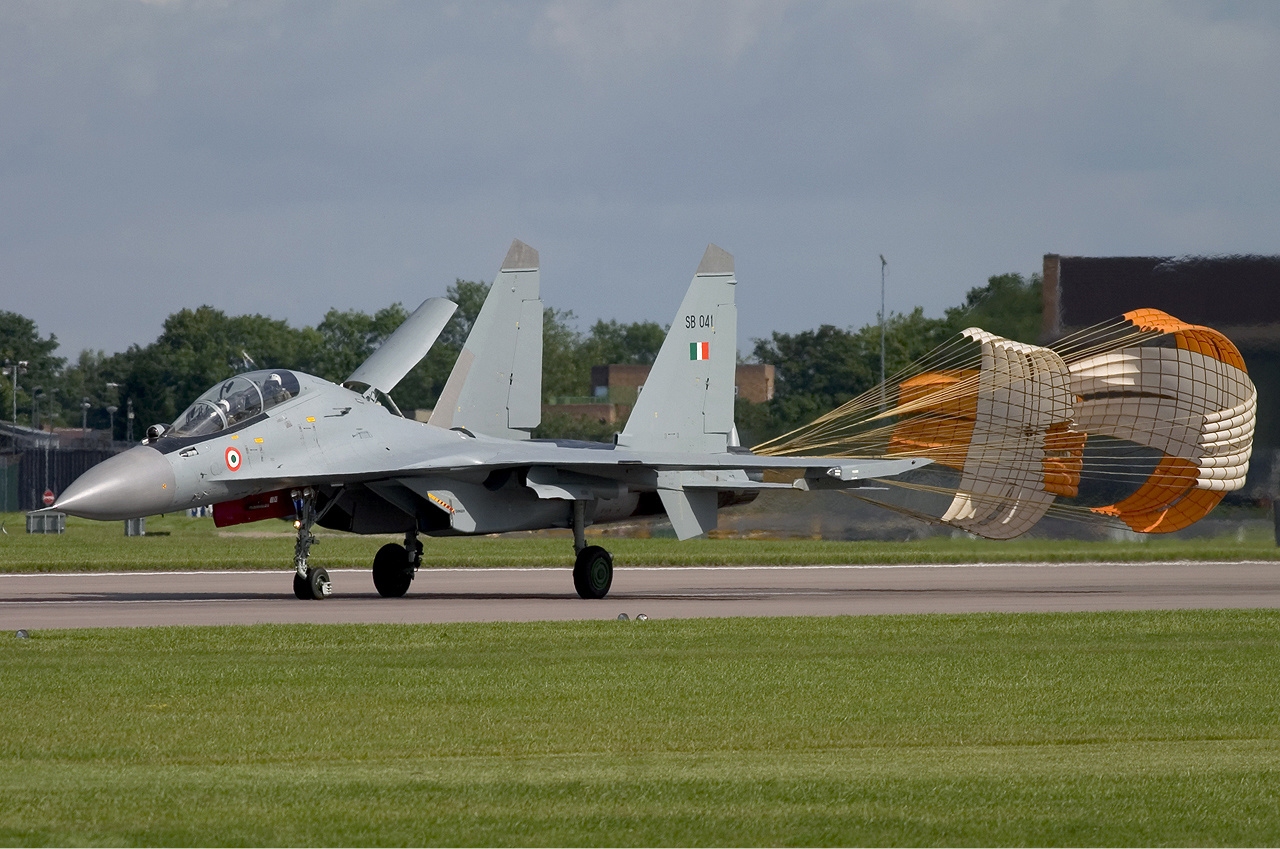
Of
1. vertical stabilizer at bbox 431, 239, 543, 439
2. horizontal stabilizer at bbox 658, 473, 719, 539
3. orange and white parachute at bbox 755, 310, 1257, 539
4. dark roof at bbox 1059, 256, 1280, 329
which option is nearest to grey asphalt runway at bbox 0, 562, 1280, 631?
horizontal stabilizer at bbox 658, 473, 719, 539

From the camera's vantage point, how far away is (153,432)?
2056 cm

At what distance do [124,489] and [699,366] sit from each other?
9754mm

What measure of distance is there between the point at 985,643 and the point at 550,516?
8.62 metres

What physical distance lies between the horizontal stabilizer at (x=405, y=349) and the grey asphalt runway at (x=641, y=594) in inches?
121

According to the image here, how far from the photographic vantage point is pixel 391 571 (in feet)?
76.6

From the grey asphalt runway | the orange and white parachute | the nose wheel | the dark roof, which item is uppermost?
the dark roof

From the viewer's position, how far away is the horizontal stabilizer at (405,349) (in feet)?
77.6

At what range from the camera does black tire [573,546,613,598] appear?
23438mm

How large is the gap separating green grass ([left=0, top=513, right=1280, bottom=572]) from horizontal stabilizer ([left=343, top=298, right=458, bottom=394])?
9.22 meters

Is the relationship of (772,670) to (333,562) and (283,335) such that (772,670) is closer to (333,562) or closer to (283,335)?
(333,562)

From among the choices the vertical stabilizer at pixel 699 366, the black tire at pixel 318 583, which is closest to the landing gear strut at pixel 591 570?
the vertical stabilizer at pixel 699 366

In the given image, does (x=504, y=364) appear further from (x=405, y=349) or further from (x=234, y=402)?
(x=234, y=402)

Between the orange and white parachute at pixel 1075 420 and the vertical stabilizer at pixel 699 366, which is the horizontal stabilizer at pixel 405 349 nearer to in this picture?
the vertical stabilizer at pixel 699 366

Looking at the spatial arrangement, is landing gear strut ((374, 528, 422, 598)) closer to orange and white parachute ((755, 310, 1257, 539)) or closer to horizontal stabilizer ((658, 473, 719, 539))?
horizontal stabilizer ((658, 473, 719, 539))
